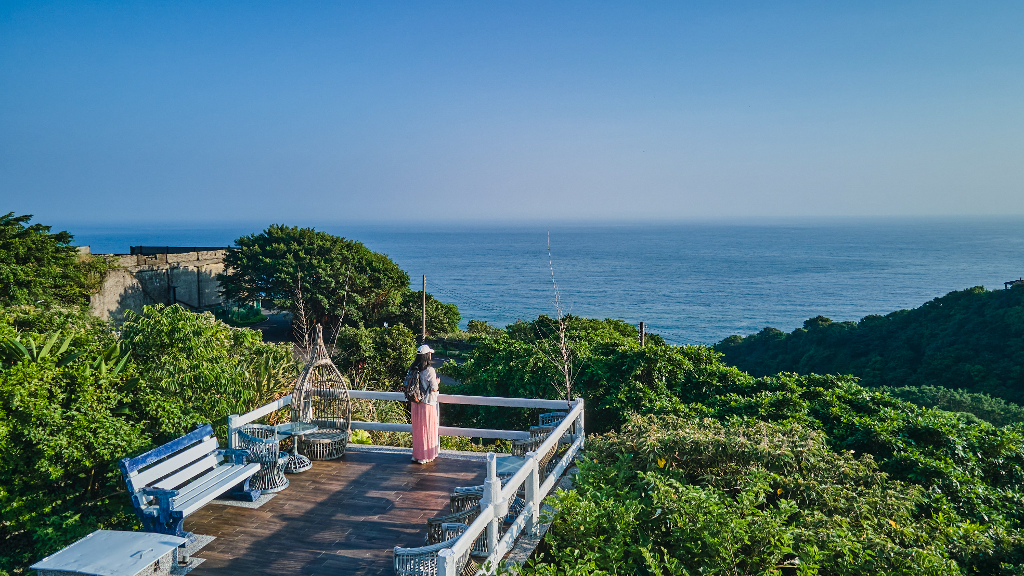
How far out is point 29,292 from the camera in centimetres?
1944

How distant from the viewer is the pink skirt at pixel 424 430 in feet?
25.5

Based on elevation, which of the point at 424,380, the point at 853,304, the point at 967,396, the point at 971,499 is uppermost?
the point at 424,380

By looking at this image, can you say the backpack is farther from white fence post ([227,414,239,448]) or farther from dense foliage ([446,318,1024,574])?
dense foliage ([446,318,1024,574])

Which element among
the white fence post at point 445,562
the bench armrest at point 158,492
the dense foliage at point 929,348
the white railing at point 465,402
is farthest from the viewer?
the dense foliage at point 929,348

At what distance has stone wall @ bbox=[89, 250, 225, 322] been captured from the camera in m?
28.9

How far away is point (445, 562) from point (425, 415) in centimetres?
369

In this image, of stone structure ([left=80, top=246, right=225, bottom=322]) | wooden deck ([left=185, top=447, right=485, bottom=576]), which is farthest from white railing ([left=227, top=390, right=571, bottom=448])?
stone structure ([left=80, top=246, right=225, bottom=322])

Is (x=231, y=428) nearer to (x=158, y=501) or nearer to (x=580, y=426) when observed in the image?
(x=158, y=501)

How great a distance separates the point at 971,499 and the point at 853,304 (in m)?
84.9

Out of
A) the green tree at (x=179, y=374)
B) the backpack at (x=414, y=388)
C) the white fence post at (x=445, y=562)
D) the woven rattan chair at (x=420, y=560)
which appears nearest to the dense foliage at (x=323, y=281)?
the green tree at (x=179, y=374)

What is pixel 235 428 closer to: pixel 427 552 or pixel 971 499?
pixel 427 552

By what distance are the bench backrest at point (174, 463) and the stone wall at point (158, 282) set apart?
2236 centimetres

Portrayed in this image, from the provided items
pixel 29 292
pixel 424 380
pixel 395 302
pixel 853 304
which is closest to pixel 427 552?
pixel 424 380

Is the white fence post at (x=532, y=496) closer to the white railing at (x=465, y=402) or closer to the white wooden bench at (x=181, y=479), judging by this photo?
the white railing at (x=465, y=402)
